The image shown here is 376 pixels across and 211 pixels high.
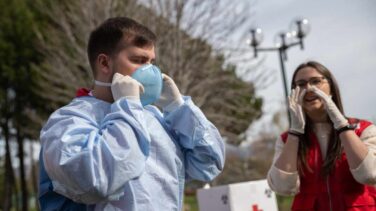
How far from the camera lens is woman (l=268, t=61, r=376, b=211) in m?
2.73

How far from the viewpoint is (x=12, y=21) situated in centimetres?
1934

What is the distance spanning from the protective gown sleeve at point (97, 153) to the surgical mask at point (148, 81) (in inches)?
5.7

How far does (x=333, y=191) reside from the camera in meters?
2.78

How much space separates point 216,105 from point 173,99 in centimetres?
1116

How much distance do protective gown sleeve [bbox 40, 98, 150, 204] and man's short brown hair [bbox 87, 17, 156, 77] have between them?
281 millimetres

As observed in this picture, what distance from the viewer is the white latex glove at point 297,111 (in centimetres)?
295

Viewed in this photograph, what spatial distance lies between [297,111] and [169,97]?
1026mm

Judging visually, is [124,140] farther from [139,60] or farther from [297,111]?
[297,111]

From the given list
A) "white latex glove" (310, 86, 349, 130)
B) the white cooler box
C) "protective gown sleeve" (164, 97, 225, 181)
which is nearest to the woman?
"white latex glove" (310, 86, 349, 130)

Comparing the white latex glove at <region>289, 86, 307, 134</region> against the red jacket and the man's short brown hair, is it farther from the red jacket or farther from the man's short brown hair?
the man's short brown hair

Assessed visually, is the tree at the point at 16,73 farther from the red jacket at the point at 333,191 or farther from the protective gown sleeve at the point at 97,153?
the protective gown sleeve at the point at 97,153

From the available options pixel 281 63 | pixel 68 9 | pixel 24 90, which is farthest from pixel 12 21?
pixel 281 63

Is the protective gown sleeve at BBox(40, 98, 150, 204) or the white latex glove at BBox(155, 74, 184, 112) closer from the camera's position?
the protective gown sleeve at BBox(40, 98, 150, 204)

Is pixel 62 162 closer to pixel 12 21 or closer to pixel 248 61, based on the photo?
pixel 248 61
